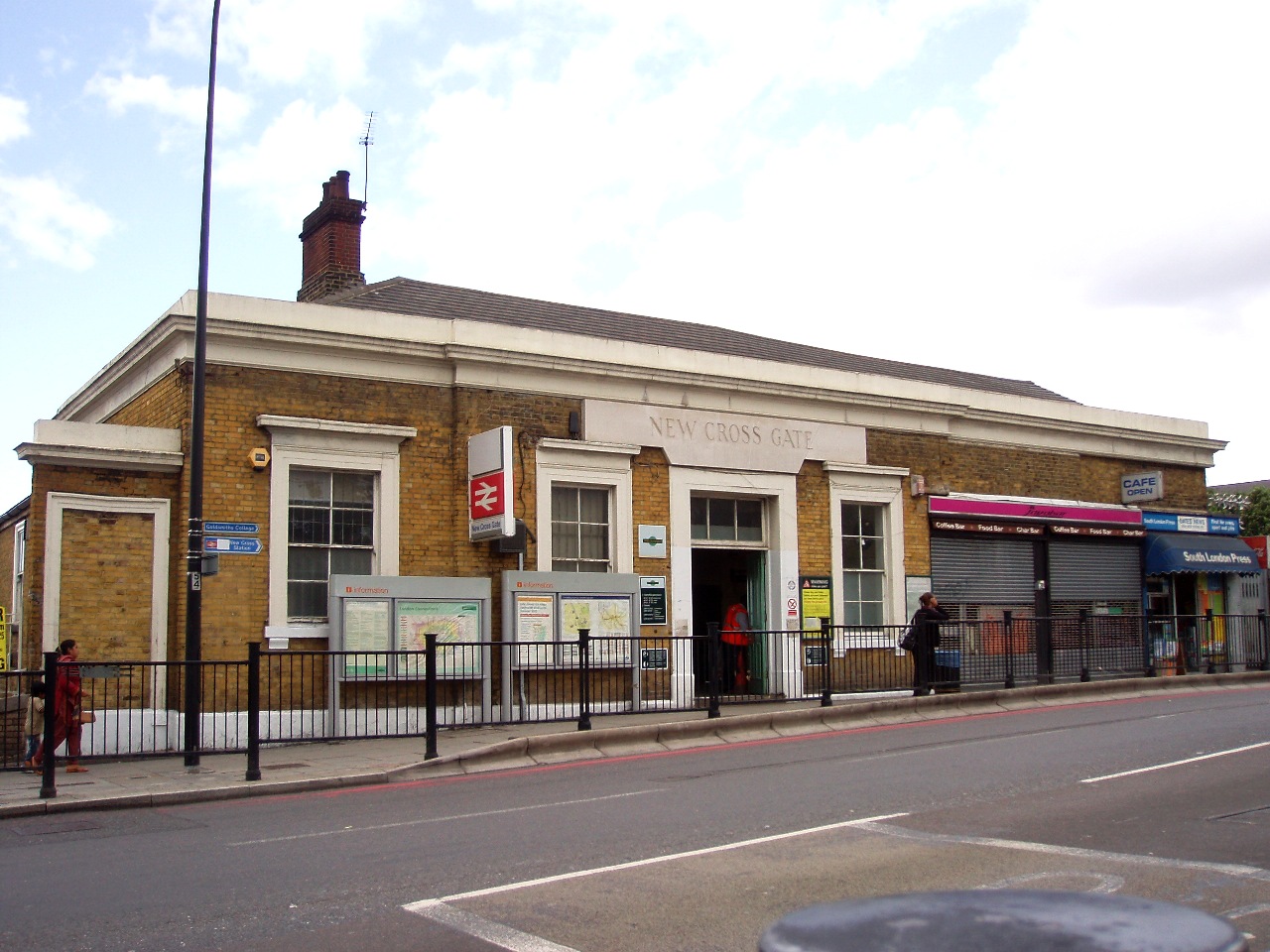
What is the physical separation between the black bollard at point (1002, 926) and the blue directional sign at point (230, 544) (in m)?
12.6

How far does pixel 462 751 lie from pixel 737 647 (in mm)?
6161

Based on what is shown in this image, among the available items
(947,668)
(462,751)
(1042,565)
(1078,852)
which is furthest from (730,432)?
(1078,852)

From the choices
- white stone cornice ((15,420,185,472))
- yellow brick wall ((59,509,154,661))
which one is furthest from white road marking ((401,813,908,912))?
white stone cornice ((15,420,185,472))

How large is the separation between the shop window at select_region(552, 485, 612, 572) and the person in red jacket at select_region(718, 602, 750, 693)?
7.08 ft

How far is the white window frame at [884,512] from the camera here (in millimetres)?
21219

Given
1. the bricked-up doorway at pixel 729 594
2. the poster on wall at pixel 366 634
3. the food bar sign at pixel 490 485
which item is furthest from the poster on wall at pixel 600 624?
the poster on wall at pixel 366 634

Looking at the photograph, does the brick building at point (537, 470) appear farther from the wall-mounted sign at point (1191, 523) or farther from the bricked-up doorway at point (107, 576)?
the wall-mounted sign at point (1191, 523)

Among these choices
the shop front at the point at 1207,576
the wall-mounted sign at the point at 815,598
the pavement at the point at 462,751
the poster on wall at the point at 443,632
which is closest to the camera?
the pavement at the point at 462,751

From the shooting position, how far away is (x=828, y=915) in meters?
2.36

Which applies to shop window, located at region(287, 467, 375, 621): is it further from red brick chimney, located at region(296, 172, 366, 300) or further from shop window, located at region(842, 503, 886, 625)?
shop window, located at region(842, 503, 886, 625)

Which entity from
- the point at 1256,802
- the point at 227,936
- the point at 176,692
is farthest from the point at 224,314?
the point at 1256,802

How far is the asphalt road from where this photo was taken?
617 cm

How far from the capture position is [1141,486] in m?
25.7

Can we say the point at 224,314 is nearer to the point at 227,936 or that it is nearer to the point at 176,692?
the point at 176,692
